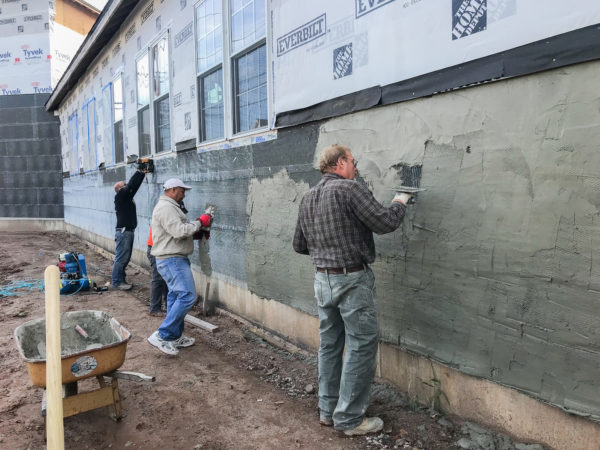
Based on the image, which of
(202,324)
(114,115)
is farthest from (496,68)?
(114,115)

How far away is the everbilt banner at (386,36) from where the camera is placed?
2.73m

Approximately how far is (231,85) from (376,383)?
14.1 ft

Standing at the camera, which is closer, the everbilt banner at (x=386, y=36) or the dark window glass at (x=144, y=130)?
the everbilt banner at (x=386, y=36)

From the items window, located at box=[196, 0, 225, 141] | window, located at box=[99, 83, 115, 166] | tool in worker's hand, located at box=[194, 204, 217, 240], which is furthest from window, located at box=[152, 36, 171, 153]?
window, located at box=[99, 83, 115, 166]

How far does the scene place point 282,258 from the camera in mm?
5332

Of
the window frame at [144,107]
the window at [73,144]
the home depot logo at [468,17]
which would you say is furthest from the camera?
the window at [73,144]

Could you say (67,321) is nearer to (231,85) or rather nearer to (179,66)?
(231,85)

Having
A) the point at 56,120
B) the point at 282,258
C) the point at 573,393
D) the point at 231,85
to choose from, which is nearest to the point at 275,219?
the point at 282,258

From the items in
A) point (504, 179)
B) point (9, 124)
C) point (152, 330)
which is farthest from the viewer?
point (9, 124)

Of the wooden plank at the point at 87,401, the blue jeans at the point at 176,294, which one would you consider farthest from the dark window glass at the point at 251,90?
the wooden plank at the point at 87,401

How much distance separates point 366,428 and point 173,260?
9.85 feet

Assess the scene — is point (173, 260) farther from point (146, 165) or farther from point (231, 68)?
point (146, 165)

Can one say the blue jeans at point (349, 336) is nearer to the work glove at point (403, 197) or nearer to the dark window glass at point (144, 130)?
the work glove at point (403, 197)

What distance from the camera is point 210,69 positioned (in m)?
6.95
